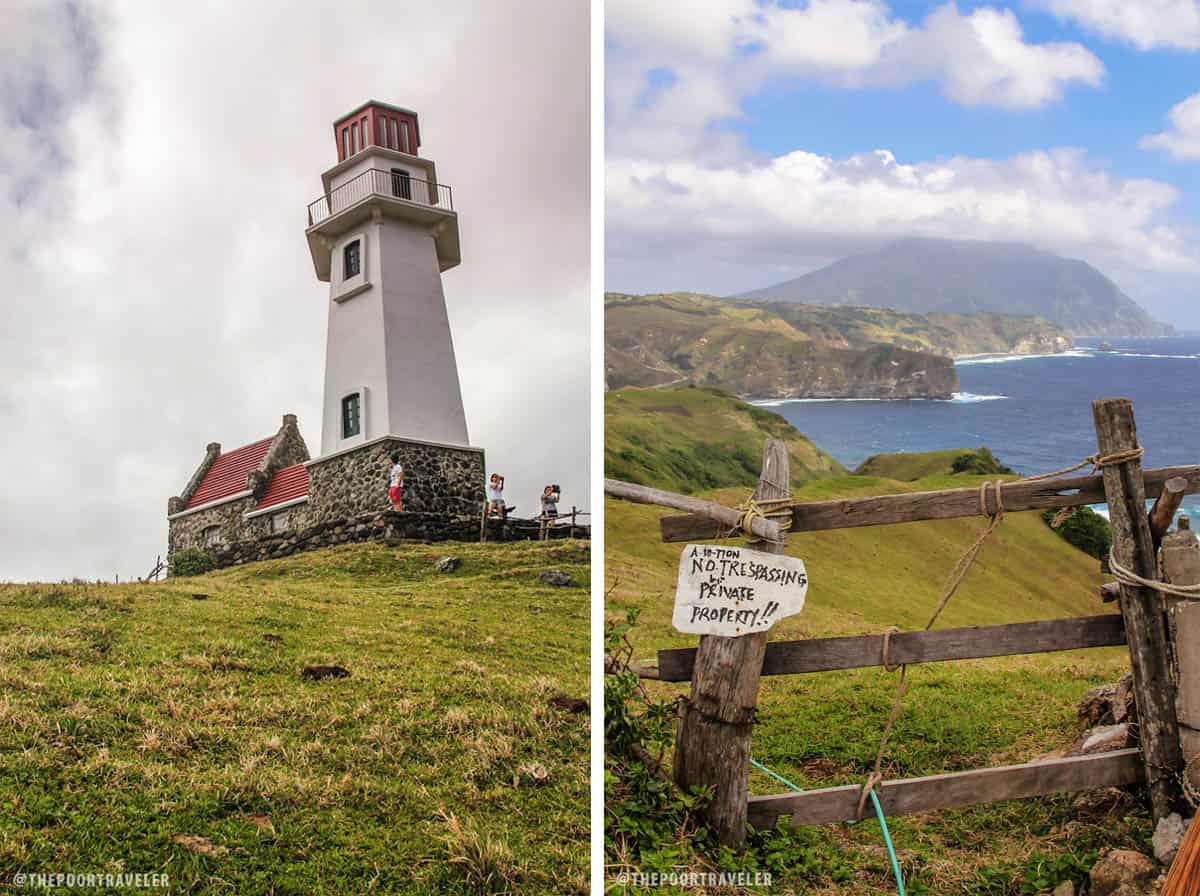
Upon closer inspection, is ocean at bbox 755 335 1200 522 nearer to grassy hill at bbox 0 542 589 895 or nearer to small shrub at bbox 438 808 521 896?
grassy hill at bbox 0 542 589 895

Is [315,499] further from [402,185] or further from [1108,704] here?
[1108,704]

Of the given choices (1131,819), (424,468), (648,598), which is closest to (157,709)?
(424,468)

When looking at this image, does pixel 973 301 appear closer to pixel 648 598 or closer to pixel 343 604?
pixel 648 598

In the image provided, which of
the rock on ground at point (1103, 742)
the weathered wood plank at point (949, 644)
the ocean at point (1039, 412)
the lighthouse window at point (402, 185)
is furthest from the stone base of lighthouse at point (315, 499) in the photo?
the ocean at point (1039, 412)

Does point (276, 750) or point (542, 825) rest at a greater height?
point (276, 750)

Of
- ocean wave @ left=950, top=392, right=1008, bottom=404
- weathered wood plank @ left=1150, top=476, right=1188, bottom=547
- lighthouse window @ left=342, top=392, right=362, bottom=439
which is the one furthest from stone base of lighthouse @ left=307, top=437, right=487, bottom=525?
ocean wave @ left=950, top=392, right=1008, bottom=404

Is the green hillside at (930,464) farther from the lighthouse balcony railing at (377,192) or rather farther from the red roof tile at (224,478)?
the red roof tile at (224,478)

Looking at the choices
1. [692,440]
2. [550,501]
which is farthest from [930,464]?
[550,501]
